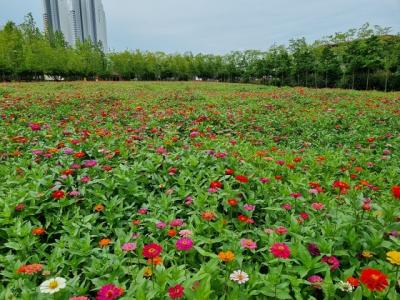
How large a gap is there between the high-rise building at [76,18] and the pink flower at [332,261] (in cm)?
9728

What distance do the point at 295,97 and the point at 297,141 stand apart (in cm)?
767

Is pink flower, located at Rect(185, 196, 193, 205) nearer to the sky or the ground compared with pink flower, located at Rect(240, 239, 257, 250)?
nearer to the ground

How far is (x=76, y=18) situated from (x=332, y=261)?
405 ft

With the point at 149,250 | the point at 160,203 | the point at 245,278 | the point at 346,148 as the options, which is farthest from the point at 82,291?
the point at 346,148

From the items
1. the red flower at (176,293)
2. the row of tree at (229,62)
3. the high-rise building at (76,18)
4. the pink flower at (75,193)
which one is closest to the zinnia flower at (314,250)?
the red flower at (176,293)

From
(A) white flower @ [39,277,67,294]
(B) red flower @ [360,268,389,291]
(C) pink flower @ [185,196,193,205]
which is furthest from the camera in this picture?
(C) pink flower @ [185,196,193,205]

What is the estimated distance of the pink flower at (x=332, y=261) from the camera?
1.99m

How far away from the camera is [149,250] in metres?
1.70

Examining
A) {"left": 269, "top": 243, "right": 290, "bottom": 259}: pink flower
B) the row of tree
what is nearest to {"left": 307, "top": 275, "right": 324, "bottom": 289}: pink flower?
{"left": 269, "top": 243, "right": 290, "bottom": 259}: pink flower

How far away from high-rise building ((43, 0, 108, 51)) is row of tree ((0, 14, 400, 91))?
4160 cm

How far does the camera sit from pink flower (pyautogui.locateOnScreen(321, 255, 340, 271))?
1.99 meters

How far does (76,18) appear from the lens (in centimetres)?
10812

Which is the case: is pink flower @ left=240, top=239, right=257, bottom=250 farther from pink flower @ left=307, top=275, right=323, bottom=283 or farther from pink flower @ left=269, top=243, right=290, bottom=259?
pink flower @ left=307, top=275, right=323, bottom=283

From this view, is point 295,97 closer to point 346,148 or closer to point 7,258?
point 346,148
